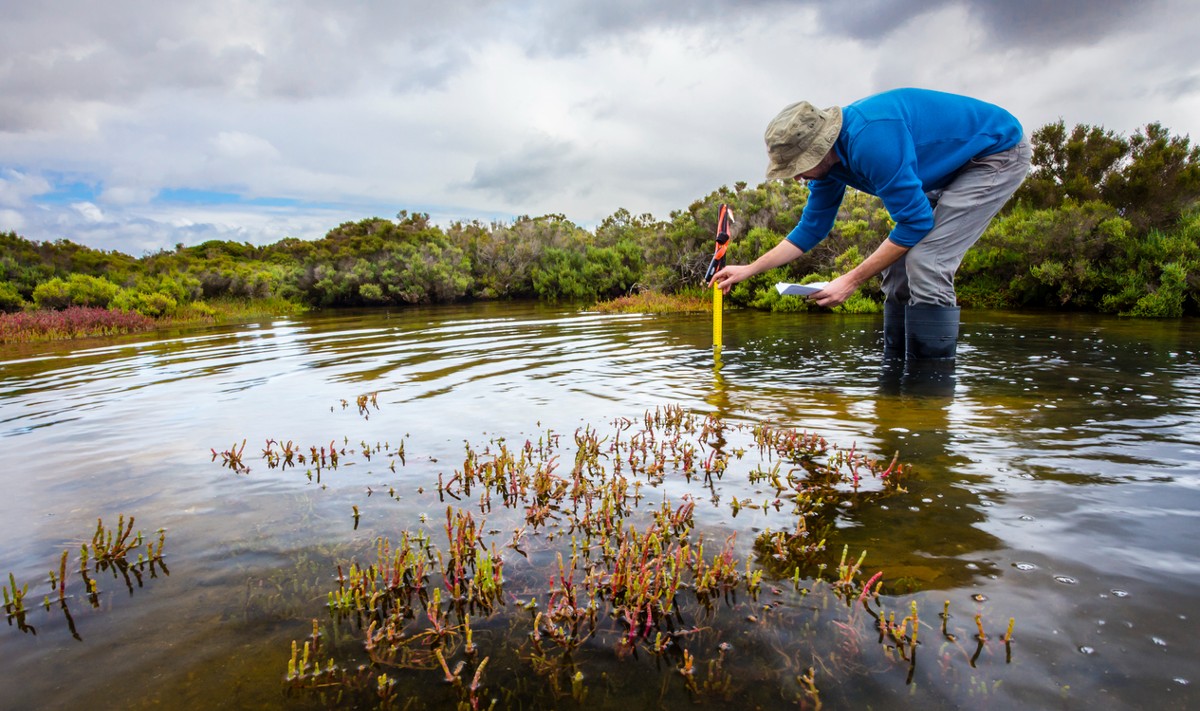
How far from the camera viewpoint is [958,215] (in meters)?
6.21

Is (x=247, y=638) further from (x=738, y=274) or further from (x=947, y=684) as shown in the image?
(x=738, y=274)

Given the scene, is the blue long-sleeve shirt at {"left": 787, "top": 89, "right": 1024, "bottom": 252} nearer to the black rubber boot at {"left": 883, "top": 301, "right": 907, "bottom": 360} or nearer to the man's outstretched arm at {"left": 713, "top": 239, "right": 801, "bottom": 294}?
the man's outstretched arm at {"left": 713, "top": 239, "right": 801, "bottom": 294}

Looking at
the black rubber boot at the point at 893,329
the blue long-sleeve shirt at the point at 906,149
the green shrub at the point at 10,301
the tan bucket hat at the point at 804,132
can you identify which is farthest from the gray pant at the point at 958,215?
the green shrub at the point at 10,301

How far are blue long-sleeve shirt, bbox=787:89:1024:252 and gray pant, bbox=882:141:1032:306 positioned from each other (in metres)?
0.13

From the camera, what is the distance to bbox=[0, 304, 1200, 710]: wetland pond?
2344 millimetres

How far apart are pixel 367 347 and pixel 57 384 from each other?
5168mm

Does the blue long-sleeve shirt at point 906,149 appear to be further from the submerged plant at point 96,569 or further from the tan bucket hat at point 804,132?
the submerged plant at point 96,569

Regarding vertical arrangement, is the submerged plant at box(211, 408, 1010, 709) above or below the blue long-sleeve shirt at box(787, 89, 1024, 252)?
below

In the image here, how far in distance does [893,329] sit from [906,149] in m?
3.39

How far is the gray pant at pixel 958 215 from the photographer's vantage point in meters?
6.13

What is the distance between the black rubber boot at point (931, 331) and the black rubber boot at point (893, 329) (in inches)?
13.5

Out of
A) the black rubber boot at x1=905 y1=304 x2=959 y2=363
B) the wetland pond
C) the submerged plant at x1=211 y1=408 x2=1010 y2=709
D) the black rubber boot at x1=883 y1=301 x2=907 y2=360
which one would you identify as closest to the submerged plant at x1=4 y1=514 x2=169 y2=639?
the wetland pond

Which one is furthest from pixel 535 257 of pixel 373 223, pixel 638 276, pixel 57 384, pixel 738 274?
pixel 738 274

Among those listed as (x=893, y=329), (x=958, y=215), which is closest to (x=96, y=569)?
(x=958, y=215)
